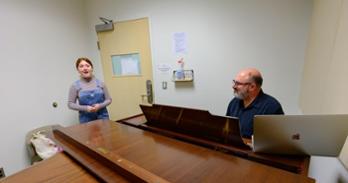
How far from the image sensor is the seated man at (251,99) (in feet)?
4.50

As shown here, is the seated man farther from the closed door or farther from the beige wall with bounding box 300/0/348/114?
the closed door

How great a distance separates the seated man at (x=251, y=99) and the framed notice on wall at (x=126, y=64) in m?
1.65

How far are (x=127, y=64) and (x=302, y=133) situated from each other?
245 centimetres

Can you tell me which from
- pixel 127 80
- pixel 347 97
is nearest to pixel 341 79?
pixel 347 97

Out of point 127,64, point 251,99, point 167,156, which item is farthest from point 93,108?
point 251,99

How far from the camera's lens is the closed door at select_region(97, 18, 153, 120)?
262 cm

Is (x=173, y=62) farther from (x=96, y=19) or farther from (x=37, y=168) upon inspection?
(x=37, y=168)

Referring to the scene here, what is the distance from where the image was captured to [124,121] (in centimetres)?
139

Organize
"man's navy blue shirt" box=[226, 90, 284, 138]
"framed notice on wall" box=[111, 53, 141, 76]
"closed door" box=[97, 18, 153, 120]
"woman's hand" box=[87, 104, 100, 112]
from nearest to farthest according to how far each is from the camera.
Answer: "man's navy blue shirt" box=[226, 90, 284, 138] < "woman's hand" box=[87, 104, 100, 112] < "closed door" box=[97, 18, 153, 120] < "framed notice on wall" box=[111, 53, 141, 76]

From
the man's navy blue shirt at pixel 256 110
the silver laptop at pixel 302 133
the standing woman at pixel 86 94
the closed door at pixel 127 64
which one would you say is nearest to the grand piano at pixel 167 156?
the silver laptop at pixel 302 133

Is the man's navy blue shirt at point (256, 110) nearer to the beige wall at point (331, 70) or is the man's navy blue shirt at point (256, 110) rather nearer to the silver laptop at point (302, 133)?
the beige wall at point (331, 70)

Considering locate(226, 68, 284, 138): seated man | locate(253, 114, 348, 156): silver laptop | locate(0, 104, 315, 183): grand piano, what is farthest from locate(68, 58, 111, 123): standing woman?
locate(253, 114, 348, 156): silver laptop

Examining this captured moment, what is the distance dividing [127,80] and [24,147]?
1499mm

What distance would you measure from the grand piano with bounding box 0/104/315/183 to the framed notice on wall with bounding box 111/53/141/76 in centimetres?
163
